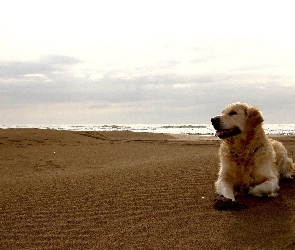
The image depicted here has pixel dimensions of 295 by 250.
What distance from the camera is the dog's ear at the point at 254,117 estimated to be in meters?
6.03

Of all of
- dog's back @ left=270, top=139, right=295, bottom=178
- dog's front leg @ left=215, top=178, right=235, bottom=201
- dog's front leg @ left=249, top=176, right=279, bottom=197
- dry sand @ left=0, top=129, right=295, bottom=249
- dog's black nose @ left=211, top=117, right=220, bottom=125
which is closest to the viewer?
dry sand @ left=0, top=129, right=295, bottom=249

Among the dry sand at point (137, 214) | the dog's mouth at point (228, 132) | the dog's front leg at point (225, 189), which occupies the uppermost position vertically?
the dog's mouth at point (228, 132)

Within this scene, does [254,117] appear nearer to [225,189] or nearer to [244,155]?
[244,155]

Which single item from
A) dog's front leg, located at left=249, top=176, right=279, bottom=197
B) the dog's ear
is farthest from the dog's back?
dog's front leg, located at left=249, top=176, right=279, bottom=197

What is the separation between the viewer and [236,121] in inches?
240

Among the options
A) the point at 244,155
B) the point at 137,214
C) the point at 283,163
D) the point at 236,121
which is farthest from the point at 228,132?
the point at 137,214

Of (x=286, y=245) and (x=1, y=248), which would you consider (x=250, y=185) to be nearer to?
(x=286, y=245)

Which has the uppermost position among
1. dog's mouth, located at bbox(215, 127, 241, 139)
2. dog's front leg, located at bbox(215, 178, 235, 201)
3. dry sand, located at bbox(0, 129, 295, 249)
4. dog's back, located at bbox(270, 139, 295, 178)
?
dog's mouth, located at bbox(215, 127, 241, 139)

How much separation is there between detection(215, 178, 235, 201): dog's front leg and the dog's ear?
104 cm

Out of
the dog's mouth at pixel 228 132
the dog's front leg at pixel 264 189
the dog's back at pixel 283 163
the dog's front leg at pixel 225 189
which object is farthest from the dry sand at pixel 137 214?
the dog's mouth at pixel 228 132

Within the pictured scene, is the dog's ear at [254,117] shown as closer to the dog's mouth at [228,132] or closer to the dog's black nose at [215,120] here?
the dog's mouth at [228,132]

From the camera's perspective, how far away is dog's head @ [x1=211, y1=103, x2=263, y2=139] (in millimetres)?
6008

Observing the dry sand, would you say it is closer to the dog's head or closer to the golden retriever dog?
the golden retriever dog

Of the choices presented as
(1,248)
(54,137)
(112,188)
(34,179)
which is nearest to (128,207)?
(112,188)
